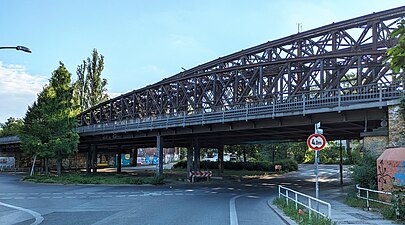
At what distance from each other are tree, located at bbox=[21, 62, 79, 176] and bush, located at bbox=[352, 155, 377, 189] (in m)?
32.2

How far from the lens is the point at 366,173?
1925 centimetres

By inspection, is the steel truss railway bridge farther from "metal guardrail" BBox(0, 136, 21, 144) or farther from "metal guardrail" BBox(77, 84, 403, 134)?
"metal guardrail" BBox(0, 136, 21, 144)

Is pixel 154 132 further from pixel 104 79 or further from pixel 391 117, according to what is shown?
pixel 104 79

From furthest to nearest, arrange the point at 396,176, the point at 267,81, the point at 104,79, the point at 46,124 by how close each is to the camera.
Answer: the point at 104,79 → the point at 267,81 → the point at 46,124 → the point at 396,176

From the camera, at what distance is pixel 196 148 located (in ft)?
149

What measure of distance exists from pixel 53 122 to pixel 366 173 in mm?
34560

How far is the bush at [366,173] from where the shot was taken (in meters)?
19.0

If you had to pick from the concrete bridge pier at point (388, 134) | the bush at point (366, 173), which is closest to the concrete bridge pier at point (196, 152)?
the concrete bridge pier at point (388, 134)

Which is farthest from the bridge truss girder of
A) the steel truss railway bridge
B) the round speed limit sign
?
the round speed limit sign

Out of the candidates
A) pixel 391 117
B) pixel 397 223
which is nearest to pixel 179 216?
pixel 397 223

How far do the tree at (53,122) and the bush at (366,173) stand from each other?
106ft

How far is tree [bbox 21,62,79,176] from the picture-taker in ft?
139

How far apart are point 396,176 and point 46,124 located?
38194mm

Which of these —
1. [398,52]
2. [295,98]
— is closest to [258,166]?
[295,98]
